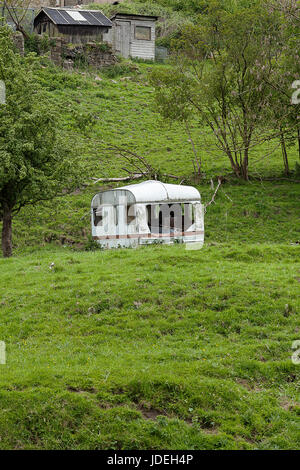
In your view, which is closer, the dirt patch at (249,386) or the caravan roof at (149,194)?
the dirt patch at (249,386)

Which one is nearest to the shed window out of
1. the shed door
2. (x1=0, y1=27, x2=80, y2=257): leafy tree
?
the shed door

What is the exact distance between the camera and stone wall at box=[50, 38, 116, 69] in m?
42.3

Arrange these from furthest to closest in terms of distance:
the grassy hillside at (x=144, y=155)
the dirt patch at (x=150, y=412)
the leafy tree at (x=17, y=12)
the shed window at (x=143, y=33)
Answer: the shed window at (x=143, y=33)
the leafy tree at (x=17, y=12)
the grassy hillside at (x=144, y=155)
the dirt patch at (x=150, y=412)

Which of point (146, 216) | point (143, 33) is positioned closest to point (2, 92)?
point (146, 216)

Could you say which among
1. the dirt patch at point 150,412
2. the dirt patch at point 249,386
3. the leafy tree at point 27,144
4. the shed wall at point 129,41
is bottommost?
the dirt patch at point 150,412

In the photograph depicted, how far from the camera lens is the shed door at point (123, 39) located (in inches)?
1938

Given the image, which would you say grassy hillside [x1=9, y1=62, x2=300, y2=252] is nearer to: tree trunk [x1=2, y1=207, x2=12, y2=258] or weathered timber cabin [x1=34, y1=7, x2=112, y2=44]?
tree trunk [x1=2, y1=207, x2=12, y2=258]

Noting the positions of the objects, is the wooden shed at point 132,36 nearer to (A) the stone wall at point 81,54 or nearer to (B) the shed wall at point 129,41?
(B) the shed wall at point 129,41

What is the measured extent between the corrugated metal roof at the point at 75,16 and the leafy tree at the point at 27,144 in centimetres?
2754

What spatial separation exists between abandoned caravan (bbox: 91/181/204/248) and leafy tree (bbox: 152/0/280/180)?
18.3ft

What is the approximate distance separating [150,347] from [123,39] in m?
43.4

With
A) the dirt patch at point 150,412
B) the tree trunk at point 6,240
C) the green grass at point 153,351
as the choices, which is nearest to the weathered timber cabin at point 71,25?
the tree trunk at point 6,240

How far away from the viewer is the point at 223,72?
89.2ft
